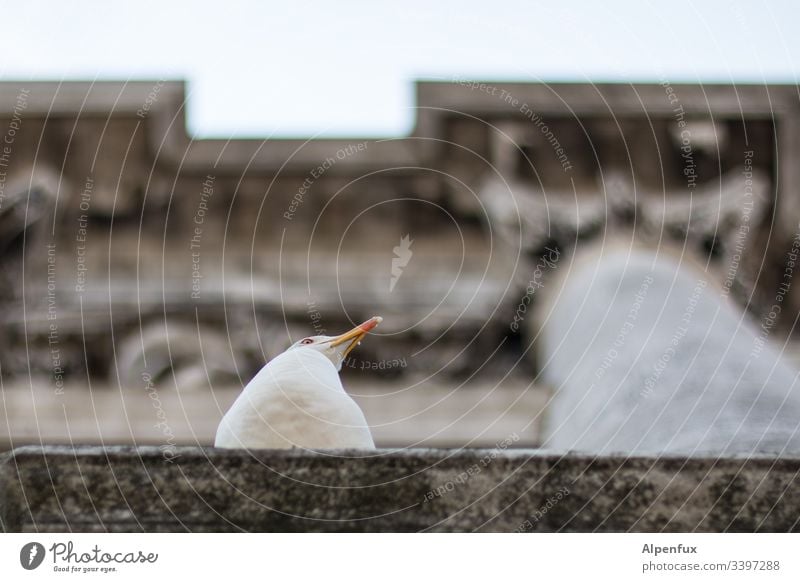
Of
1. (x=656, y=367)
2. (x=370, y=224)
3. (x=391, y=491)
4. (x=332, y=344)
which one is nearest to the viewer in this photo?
(x=391, y=491)

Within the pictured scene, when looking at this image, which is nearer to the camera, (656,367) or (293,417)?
(293,417)

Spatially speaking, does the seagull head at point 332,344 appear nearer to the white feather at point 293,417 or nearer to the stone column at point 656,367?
the white feather at point 293,417

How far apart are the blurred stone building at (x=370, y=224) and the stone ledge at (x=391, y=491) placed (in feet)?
8.84

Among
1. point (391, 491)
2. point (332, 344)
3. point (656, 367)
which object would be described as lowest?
point (656, 367)

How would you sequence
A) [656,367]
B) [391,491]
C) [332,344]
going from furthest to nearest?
1. [656,367]
2. [332,344]
3. [391,491]

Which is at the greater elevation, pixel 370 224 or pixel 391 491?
pixel 391 491

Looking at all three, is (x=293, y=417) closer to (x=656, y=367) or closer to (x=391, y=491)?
(x=391, y=491)

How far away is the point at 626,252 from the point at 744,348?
1739 mm

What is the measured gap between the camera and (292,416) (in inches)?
63.5

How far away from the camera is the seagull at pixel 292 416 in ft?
5.27

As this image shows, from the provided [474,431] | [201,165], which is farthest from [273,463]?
[201,165]
